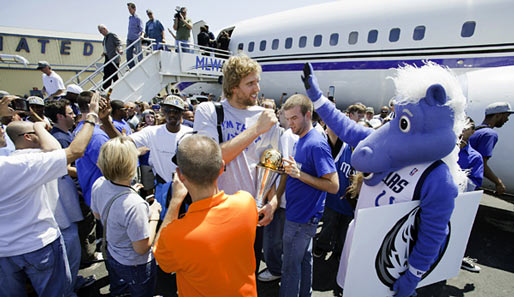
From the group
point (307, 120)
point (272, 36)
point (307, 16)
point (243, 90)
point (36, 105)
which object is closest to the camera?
point (243, 90)

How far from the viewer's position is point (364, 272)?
5.15 feet

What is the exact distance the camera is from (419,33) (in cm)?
770

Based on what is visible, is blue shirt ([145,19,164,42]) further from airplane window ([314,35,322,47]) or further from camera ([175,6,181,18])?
airplane window ([314,35,322,47])

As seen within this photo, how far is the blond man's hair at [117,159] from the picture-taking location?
177 cm

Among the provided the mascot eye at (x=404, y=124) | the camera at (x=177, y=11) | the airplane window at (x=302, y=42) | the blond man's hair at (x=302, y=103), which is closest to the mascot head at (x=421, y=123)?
the mascot eye at (x=404, y=124)

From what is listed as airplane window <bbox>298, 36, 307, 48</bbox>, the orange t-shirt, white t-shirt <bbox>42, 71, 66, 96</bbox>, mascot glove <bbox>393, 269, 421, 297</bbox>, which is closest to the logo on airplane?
airplane window <bbox>298, 36, 307, 48</bbox>

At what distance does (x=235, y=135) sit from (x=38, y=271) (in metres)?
1.75

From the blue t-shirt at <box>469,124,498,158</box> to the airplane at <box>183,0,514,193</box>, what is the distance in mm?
823

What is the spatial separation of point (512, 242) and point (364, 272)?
13.7ft

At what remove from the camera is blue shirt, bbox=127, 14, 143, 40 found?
880cm

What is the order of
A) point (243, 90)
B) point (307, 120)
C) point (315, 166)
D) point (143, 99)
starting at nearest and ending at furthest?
point (243, 90) → point (315, 166) → point (307, 120) → point (143, 99)

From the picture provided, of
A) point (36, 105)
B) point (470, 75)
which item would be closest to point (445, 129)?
point (470, 75)

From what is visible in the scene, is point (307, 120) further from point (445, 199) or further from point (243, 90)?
point (445, 199)

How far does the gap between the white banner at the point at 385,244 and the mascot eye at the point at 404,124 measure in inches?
18.0
